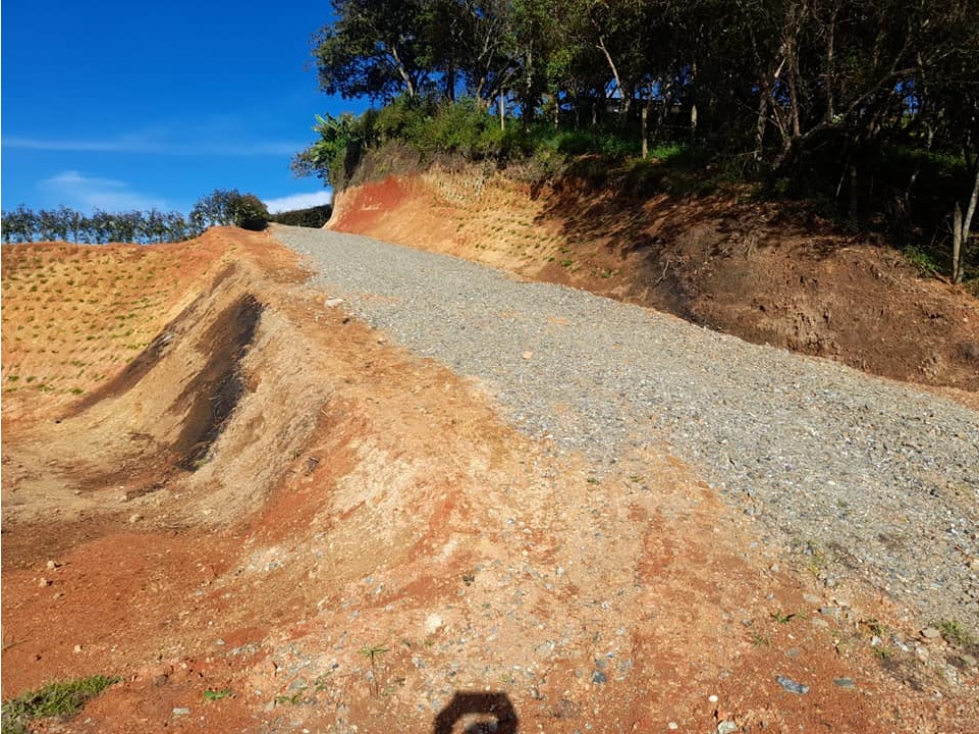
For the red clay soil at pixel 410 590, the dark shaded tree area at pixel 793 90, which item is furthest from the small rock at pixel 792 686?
the dark shaded tree area at pixel 793 90

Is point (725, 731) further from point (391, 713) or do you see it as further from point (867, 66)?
point (867, 66)

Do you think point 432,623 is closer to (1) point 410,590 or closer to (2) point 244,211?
(1) point 410,590

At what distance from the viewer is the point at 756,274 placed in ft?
46.4

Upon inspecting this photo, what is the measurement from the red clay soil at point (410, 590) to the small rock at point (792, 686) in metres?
0.01

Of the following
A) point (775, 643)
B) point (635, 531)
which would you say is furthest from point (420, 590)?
point (775, 643)

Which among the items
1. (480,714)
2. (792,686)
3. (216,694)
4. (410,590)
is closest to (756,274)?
(792,686)

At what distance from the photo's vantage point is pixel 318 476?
7.62 metres

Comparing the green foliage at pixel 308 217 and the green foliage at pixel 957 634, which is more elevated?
the green foliage at pixel 308 217

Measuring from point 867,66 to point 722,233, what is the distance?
480 cm

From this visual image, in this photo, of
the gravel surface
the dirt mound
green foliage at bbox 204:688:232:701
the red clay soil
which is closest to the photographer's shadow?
the red clay soil

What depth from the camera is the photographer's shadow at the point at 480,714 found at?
13.7ft

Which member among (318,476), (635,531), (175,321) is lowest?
(635,531)

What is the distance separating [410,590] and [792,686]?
132 inches

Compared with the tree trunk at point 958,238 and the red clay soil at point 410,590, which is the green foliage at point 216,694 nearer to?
the red clay soil at point 410,590
